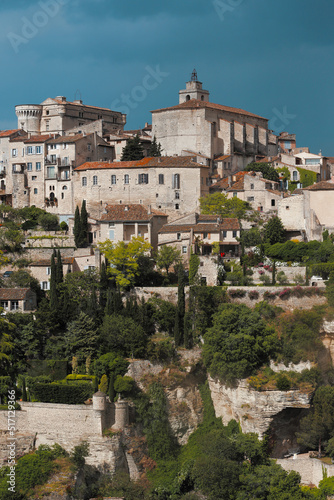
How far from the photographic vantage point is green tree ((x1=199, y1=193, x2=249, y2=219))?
6300 cm

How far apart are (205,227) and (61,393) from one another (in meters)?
18.0

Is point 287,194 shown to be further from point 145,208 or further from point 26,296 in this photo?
point 26,296

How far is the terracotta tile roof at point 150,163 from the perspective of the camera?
65.6 m

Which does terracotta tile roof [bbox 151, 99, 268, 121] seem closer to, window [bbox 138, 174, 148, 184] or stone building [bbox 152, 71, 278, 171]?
stone building [bbox 152, 71, 278, 171]

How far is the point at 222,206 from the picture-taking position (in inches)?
2482

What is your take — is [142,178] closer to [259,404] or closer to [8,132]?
[8,132]

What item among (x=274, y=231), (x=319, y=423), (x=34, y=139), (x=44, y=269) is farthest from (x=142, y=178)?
(x=319, y=423)

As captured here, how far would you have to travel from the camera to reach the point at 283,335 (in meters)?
49.7

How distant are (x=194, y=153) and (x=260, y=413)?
30.3 m

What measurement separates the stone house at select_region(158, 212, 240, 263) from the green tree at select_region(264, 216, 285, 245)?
2.54 metres

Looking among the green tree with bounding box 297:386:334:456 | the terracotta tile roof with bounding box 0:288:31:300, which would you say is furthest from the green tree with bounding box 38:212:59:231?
the green tree with bounding box 297:386:334:456

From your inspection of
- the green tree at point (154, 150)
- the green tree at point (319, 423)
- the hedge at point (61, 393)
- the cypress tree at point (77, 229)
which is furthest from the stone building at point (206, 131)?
the hedge at point (61, 393)

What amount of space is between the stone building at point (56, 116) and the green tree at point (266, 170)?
A: 14233 millimetres

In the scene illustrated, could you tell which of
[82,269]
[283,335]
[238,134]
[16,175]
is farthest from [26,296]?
A: [238,134]
